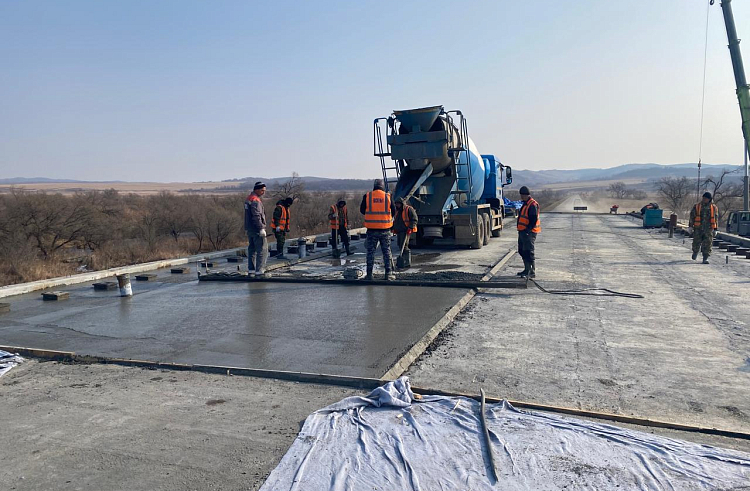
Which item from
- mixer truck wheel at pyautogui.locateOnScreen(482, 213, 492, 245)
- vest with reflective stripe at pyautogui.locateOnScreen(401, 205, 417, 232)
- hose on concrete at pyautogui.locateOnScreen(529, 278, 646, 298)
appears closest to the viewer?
hose on concrete at pyautogui.locateOnScreen(529, 278, 646, 298)

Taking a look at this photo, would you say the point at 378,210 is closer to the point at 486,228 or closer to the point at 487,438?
the point at 487,438

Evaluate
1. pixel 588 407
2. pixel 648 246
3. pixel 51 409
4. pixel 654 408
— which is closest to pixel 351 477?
pixel 588 407

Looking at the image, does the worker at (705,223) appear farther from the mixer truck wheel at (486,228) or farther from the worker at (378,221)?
the worker at (378,221)

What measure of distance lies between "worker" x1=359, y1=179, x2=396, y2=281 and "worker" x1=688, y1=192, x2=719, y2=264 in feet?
23.8

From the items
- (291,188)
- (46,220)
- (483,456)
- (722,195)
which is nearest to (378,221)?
(483,456)

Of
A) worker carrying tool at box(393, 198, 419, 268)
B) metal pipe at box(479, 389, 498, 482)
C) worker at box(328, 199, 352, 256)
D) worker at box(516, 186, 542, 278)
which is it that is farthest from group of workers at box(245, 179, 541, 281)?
metal pipe at box(479, 389, 498, 482)

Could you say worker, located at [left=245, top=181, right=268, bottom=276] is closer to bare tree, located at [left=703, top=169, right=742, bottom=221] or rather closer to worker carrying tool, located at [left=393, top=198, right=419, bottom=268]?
worker carrying tool, located at [left=393, top=198, right=419, bottom=268]

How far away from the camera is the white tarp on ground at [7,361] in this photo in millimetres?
5230

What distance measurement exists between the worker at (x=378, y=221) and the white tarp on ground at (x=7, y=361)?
5604 mm

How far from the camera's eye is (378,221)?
32.3 ft

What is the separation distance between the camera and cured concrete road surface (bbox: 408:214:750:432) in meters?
4.22

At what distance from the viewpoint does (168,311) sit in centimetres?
780

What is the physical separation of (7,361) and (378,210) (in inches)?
239

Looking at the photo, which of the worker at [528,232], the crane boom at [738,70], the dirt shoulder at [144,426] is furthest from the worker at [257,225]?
the crane boom at [738,70]
